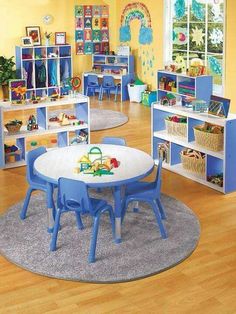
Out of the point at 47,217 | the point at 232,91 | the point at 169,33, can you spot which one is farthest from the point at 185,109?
the point at 169,33

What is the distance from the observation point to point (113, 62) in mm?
13992

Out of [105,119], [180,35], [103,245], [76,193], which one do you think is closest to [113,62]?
[180,35]

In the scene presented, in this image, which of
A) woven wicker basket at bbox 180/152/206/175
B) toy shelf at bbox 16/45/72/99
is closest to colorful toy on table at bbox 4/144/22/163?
woven wicker basket at bbox 180/152/206/175

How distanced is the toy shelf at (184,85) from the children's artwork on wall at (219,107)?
297cm

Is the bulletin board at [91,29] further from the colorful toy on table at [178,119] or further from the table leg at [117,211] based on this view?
the table leg at [117,211]

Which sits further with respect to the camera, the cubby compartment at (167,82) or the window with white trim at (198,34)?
the window with white trim at (198,34)

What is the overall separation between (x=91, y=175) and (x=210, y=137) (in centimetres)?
212

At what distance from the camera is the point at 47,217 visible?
634 cm

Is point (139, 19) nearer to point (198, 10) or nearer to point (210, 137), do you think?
point (198, 10)

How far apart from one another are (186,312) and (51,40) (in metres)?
10.4

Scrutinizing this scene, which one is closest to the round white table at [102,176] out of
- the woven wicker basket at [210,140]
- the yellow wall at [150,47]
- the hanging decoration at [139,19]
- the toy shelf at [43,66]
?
the woven wicker basket at [210,140]

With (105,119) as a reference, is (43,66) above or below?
above

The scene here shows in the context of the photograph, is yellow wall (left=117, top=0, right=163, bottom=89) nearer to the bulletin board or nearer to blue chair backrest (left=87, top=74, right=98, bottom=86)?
the bulletin board

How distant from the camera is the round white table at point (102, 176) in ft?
18.1
